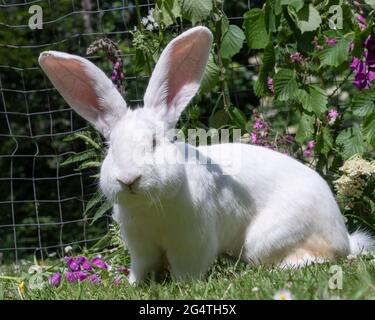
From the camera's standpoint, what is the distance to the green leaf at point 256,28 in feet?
13.6

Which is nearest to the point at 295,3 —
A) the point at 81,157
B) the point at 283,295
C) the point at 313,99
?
the point at 313,99

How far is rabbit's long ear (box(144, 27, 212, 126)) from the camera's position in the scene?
322 cm

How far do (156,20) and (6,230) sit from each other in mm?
3082

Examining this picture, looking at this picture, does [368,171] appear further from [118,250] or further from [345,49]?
[118,250]

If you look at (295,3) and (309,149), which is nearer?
(295,3)

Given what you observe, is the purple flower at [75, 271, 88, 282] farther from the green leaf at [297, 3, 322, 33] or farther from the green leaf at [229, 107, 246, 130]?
the green leaf at [297, 3, 322, 33]

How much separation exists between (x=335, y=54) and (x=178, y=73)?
1.10m

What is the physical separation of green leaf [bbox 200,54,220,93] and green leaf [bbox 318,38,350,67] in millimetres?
578

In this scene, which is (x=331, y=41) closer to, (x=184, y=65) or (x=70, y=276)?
(x=184, y=65)

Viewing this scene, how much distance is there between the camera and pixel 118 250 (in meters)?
4.19

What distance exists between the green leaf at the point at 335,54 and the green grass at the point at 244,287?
3.66 feet

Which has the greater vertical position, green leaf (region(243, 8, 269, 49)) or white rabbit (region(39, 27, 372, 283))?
green leaf (region(243, 8, 269, 49))

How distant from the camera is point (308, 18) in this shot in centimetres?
402

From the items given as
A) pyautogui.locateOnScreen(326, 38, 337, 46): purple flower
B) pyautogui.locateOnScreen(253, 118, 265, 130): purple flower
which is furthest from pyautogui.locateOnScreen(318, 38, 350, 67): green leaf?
pyautogui.locateOnScreen(253, 118, 265, 130): purple flower
